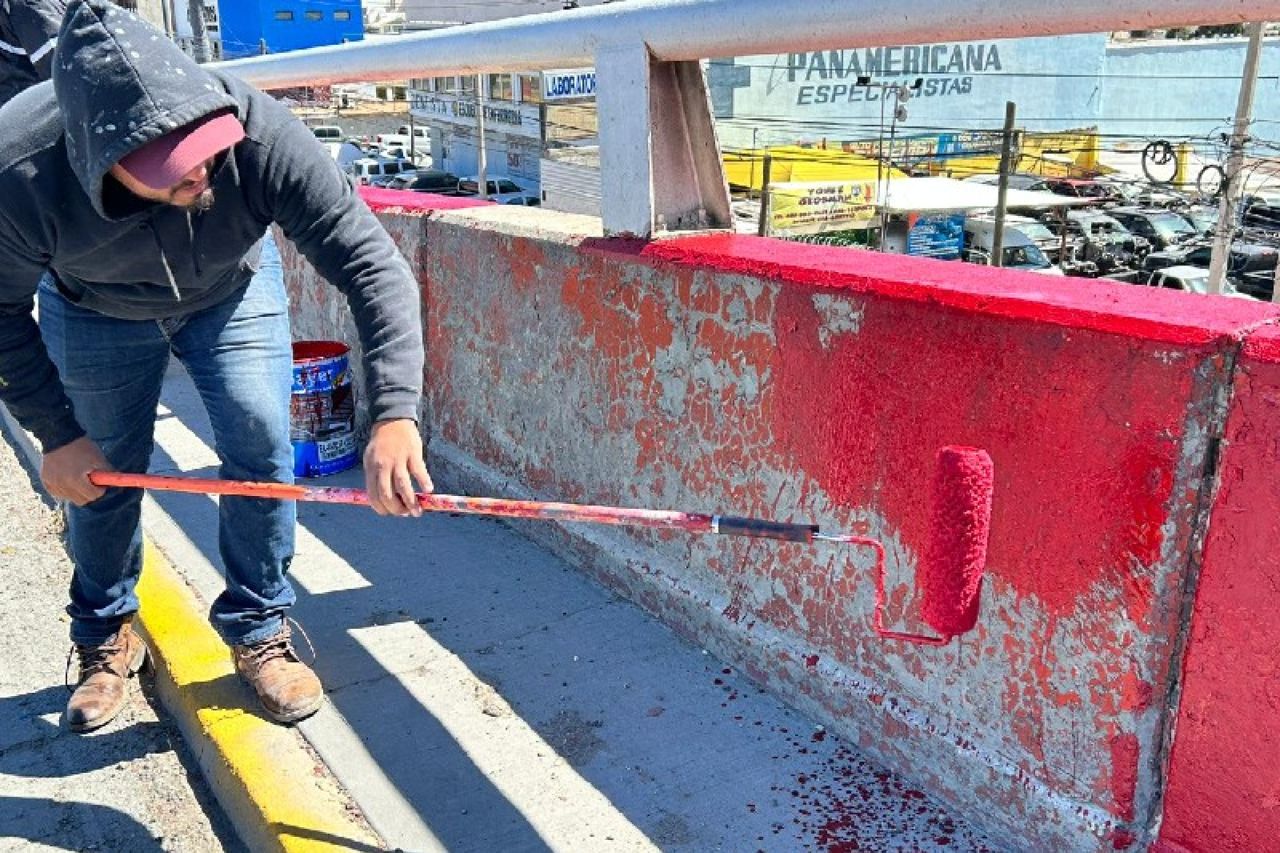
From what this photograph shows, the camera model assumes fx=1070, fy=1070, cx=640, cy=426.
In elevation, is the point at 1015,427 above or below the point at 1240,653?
above

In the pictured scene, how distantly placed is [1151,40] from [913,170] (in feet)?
67.5

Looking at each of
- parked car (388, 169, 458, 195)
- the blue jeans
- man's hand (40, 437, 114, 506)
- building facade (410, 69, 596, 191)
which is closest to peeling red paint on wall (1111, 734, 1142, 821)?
the blue jeans

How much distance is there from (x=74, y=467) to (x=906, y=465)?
2.00m

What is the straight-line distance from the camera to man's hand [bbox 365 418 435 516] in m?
2.27

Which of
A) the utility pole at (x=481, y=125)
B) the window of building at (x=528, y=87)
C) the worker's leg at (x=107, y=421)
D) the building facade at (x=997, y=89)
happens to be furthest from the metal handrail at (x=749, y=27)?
the building facade at (x=997, y=89)

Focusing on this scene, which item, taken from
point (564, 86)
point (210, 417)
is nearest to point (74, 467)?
point (210, 417)

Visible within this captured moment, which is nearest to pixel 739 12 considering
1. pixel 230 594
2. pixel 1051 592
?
pixel 1051 592

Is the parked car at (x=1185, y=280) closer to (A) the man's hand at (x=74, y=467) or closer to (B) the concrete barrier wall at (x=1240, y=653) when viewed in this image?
(B) the concrete barrier wall at (x=1240, y=653)

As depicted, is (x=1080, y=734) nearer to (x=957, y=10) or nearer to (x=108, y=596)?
(x=957, y=10)

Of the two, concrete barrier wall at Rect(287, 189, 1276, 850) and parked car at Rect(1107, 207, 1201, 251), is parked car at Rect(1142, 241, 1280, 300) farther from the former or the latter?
concrete barrier wall at Rect(287, 189, 1276, 850)

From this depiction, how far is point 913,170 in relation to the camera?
3841cm

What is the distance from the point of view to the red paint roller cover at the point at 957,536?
1995 mm

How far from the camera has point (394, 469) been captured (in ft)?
7.42

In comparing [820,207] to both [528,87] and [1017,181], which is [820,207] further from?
[528,87]
